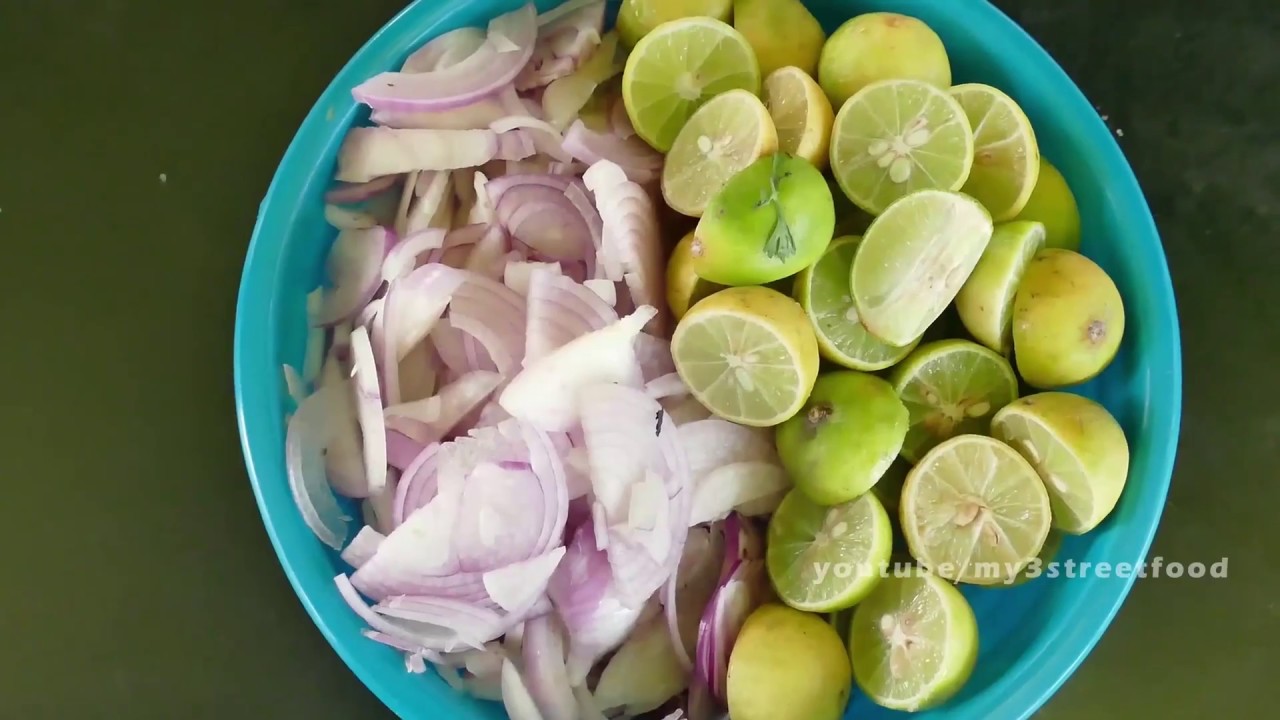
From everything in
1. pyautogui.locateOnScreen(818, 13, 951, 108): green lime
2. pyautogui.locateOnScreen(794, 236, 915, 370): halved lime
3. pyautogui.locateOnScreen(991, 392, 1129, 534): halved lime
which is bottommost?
pyautogui.locateOnScreen(991, 392, 1129, 534): halved lime

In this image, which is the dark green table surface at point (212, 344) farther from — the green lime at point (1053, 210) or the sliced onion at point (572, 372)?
the sliced onion at point (572, 372)

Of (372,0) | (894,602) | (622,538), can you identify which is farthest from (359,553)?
(372,0)

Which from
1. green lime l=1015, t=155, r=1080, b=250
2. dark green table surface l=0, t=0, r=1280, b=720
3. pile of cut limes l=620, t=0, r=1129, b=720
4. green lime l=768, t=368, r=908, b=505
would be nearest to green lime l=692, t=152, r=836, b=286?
pile of cut limes l=620, t=0, r=1129, b=720

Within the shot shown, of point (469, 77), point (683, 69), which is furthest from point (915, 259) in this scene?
point (469, 77)

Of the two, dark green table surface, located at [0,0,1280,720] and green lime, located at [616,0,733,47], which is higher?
green lime, located at [616,0,733,47]

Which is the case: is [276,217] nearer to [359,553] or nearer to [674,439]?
[359,553]

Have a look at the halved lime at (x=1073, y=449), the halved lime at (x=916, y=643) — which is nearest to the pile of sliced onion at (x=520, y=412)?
the halved lime at (x=916, y=643)

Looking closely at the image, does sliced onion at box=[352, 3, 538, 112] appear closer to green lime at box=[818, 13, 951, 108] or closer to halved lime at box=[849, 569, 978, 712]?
green lime at box=[818, 13, 951, 108]
